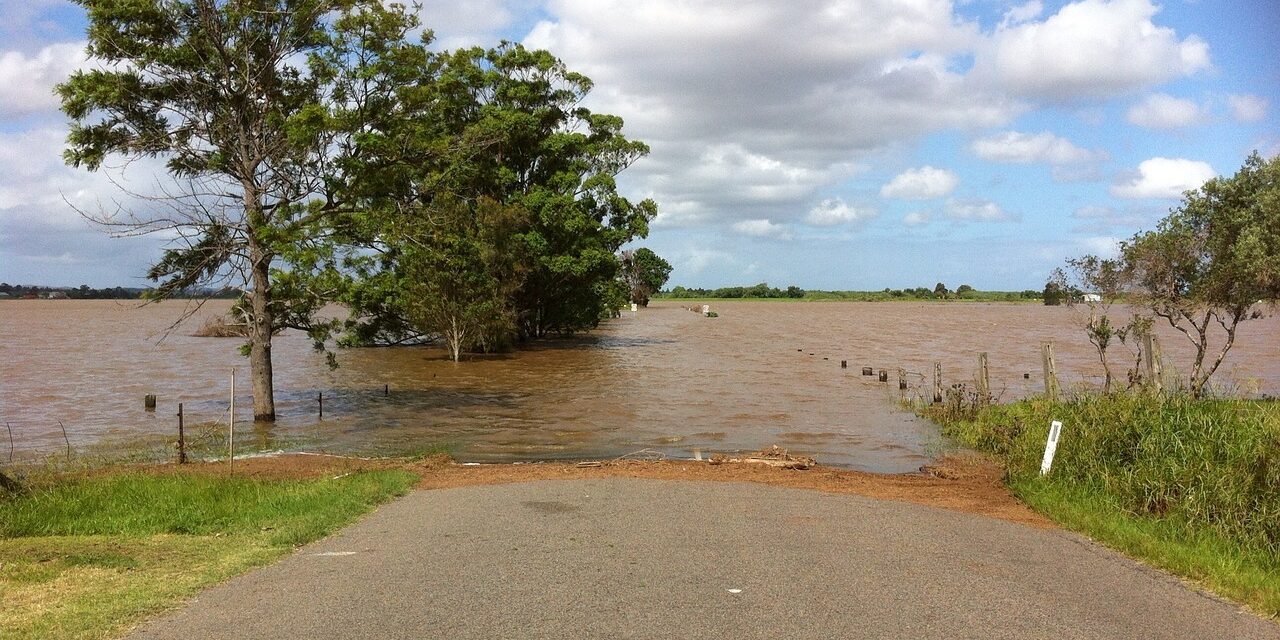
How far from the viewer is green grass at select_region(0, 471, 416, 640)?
6.36 m

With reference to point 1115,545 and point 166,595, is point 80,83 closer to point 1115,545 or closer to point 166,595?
point 166,595

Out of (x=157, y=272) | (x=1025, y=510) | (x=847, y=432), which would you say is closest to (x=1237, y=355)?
(x=847, y=432)

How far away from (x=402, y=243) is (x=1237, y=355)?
121ft

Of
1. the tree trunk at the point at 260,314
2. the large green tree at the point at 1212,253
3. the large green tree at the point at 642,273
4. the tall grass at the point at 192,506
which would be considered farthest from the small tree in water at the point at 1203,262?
the large green tree at the point at 642,273

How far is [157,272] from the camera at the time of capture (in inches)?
776

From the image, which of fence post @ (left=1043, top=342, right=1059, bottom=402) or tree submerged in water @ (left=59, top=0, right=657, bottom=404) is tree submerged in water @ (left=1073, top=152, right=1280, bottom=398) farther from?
tree submerged in water @ (left=59, top=0, right=657, bottom=404)

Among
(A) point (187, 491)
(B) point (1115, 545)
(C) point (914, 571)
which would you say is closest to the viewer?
(C) point (914, 571)

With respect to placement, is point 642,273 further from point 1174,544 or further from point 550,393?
point 1174,544

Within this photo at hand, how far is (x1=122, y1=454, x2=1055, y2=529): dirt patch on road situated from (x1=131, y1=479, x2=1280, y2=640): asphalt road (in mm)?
1833

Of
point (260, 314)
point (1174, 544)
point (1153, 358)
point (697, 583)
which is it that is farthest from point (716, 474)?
point (260, 314)

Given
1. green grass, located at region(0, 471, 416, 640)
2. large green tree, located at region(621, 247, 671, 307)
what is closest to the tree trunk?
green grass, located at region(0, 471, 416, 640)

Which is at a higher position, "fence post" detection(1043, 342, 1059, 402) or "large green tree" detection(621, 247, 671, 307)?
"large green tree" detection(621, 247, 671, 307)

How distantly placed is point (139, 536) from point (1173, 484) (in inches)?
426

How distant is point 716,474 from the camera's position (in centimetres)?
1354
